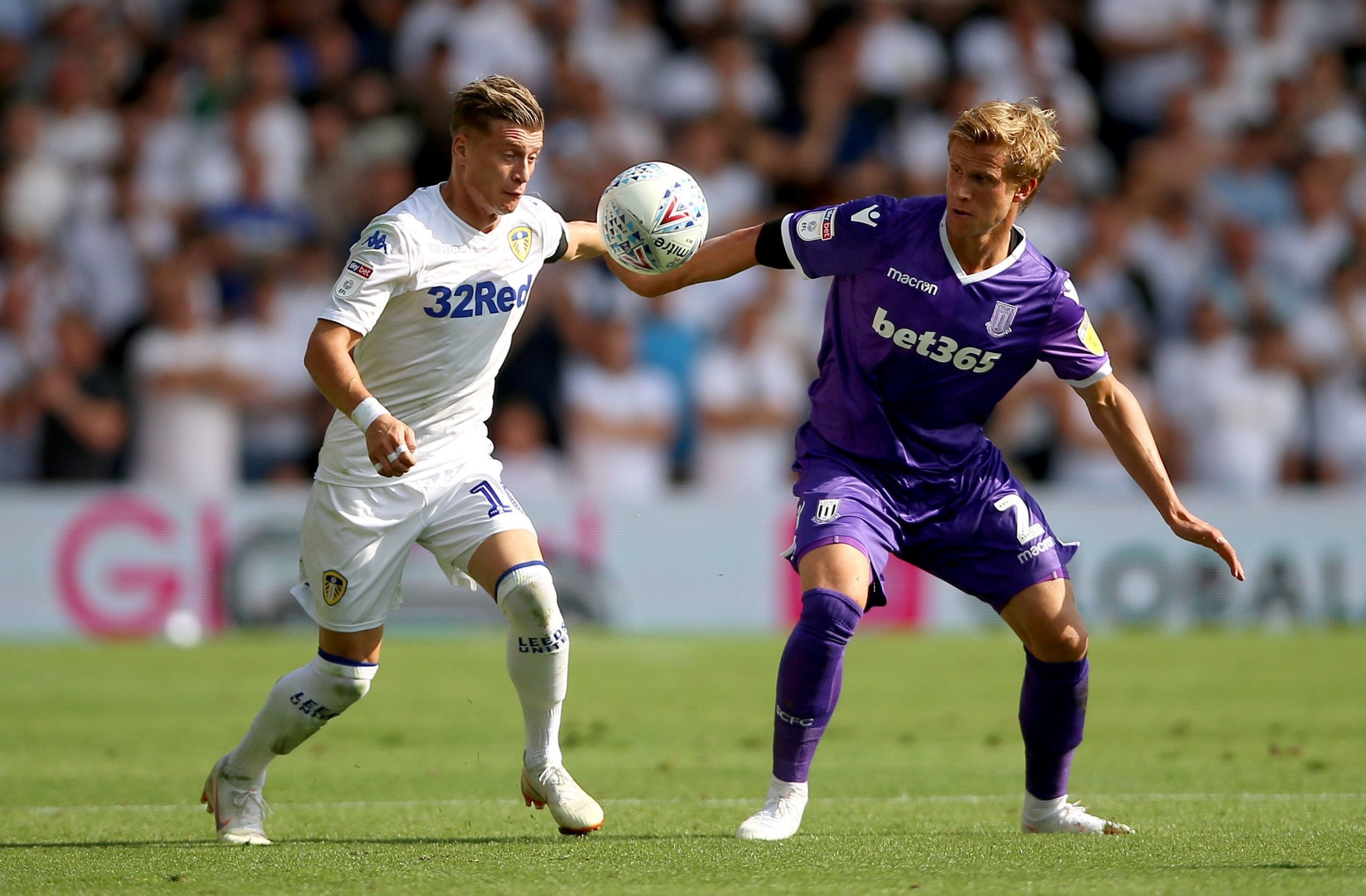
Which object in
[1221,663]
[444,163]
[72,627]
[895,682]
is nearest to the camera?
[895,682]

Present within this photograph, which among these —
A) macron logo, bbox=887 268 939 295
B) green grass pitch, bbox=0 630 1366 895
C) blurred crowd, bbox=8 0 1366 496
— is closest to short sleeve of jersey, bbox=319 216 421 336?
macron logo, bbox=887 268 939 295

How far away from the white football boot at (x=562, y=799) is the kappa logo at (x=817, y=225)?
206cm

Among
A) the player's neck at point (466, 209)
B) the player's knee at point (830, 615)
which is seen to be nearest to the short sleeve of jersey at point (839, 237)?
the player's neck at point (466, 209)

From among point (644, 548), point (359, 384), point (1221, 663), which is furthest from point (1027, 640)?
point (644, 548)

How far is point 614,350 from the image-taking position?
556 inches

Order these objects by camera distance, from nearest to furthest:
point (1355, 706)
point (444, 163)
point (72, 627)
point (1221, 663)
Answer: point (1355, 706) < point (1221, 663) < point (72, 627) < point (444, 163)

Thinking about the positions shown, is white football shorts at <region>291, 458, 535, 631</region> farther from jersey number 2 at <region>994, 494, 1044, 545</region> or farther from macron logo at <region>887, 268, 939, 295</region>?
jersey number 2 at <region>994, 494, 1044, 545</region>

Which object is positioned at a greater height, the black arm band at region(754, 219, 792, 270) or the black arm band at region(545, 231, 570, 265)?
the black arm band at region(754, 219, 792, 270)

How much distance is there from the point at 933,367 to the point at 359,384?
1971 millimetres

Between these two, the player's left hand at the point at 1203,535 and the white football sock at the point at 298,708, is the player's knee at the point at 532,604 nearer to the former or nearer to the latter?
the white football sock at the point at 298,708

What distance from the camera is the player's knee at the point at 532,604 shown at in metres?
5.95

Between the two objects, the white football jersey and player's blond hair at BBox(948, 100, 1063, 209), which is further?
the white football jersey

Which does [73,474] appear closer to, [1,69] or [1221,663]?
[1,69]

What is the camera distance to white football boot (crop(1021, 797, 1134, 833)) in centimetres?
598
